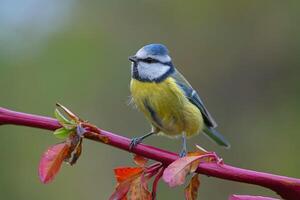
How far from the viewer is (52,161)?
51.5 inches

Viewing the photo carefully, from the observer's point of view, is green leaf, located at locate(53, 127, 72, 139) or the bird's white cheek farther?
the bird's white cheek

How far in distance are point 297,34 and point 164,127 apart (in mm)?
5998

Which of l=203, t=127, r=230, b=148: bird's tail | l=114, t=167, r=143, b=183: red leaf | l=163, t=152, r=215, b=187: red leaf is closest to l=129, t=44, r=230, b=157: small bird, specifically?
l=203, t=127, r=230, b=148: bird's tail

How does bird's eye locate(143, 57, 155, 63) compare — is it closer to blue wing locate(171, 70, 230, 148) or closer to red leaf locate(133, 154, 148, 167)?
blue wing locate(171, 70, 230, 148)

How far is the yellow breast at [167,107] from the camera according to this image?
→ 3211mm

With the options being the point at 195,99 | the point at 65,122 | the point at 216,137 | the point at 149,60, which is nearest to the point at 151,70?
the point at 149,60

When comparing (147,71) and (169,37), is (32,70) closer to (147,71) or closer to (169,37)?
(169,37)

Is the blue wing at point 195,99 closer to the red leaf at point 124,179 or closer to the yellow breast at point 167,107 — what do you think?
the yellow breast at point 167,107

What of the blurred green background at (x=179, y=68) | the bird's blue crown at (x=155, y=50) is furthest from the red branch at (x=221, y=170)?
the blurred green background at (x=179, y=68)

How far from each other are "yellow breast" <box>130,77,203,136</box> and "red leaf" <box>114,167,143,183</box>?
5.83ft

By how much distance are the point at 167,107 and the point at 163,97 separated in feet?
0.19

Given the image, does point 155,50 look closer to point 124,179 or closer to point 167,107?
point 167,107

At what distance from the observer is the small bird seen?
3.21m

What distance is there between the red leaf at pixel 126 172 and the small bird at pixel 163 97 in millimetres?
1711
